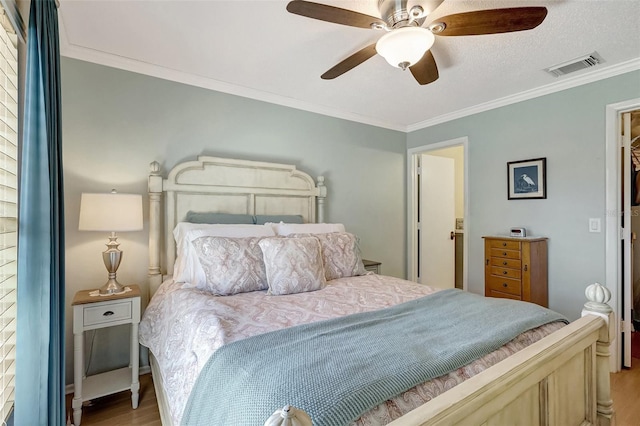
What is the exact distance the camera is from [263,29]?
202cm

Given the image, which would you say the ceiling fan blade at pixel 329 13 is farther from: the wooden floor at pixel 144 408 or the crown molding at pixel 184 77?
the wooden floor at pixel 144 408

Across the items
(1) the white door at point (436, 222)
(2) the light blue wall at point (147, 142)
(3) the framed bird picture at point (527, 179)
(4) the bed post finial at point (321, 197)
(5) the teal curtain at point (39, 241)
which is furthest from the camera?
(1) the white door at point (436, 222)

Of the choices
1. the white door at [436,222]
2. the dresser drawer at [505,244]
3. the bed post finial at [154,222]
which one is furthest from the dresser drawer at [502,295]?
the bed post finial at [154,222]

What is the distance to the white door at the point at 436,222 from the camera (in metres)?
4.27

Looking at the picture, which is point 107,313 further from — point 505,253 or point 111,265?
point 505,253

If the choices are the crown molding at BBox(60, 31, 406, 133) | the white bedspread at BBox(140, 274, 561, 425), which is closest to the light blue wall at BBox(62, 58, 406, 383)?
the crown molding at BBox(60, 31, 406, 133)

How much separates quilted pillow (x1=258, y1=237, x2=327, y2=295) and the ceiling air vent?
8.07 feet

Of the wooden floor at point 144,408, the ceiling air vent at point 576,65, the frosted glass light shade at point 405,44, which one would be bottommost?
the wooden floor at point 144,408

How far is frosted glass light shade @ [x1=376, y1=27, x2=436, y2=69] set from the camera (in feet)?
5.23

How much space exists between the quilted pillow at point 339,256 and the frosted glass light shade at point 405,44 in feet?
4.56

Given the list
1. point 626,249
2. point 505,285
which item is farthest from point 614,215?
point 505,285

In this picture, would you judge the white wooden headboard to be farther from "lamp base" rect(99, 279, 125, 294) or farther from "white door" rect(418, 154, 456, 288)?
"white door" rect(418, 154, 456, 288)

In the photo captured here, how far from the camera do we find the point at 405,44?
162 cm

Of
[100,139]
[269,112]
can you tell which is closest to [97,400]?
[100,139]
